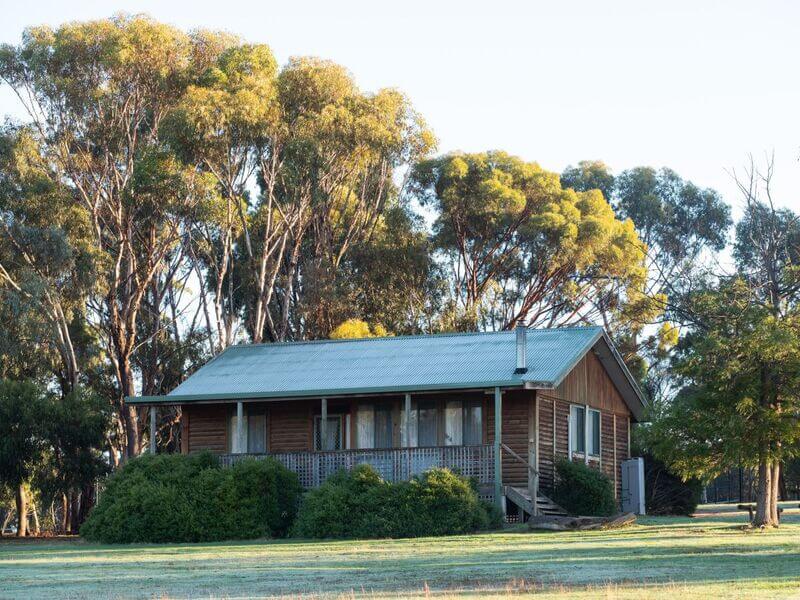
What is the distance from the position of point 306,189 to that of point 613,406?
670 inches

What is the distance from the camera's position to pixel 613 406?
4191 centimetres

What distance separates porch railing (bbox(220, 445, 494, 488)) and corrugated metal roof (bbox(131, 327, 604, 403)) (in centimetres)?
161

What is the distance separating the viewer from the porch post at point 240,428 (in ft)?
121

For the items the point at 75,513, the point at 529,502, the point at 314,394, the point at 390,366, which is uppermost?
the point at 390,366

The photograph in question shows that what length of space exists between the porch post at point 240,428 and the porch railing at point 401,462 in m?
A: 1.31

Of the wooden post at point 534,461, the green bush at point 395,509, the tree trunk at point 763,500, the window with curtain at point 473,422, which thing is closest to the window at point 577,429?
the wooden post at point 534,461

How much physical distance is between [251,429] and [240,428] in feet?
8.66

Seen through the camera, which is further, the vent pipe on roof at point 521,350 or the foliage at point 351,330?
the foliage at point 351,330

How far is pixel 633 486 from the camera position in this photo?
134ft

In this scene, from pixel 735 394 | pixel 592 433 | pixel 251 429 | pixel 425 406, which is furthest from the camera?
pixel 592 433

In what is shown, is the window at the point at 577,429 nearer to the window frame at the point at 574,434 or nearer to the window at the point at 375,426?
the window frame at the point at 574,434

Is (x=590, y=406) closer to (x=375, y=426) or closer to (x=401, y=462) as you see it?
(x=375, y=426)

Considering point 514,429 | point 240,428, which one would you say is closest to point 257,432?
point 240,428

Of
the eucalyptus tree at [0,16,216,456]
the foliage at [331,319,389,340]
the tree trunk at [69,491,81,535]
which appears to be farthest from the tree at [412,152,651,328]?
the tree trunk at [69,491,81,535]
